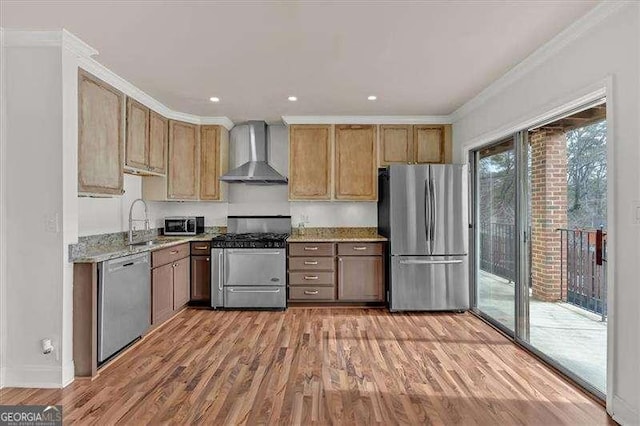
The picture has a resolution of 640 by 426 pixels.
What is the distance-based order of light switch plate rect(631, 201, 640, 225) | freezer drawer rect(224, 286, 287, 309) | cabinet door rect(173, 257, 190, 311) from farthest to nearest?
freezer drawer rect(224, 286, 287, 309), cabinet door rect(173, 257, 190, 311), light switch plate rect(631, 201, 640, 225)

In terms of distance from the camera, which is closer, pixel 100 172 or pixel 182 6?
pixel 182 6

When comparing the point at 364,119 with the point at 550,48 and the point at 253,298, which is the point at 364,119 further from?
the point at 253,298

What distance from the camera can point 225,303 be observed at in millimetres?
4332

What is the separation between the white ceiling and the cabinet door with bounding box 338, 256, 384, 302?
2027 mm

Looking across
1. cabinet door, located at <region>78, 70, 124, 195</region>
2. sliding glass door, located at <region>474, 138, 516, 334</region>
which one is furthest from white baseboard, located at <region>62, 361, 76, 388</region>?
sliding glass door, located at <region>474, 138, 516, 334</region>

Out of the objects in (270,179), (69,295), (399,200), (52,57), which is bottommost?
(69,295)

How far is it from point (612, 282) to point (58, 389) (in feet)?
12.3

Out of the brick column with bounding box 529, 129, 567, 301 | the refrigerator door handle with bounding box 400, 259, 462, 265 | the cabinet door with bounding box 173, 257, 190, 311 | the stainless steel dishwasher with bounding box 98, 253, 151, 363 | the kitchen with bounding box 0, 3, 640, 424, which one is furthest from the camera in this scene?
the refrigerator door handle with bounding box 400, 259, 462, 265

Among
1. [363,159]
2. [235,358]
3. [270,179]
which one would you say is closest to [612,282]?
[235,358]

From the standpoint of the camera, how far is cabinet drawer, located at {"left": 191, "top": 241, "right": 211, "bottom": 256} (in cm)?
445

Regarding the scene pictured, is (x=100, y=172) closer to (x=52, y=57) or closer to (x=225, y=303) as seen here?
(x=52, y=57)

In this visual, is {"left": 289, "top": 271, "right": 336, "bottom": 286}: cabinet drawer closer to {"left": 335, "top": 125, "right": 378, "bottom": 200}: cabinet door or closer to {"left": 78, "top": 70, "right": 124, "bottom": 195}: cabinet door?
{"left": 335, "top": 125, "right": 378, "bottom": 200}: cabinet door

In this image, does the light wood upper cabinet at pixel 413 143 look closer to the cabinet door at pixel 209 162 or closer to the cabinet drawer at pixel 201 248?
the cabinet door at pixel 209 162

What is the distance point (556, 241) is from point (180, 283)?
3889 millimetres
